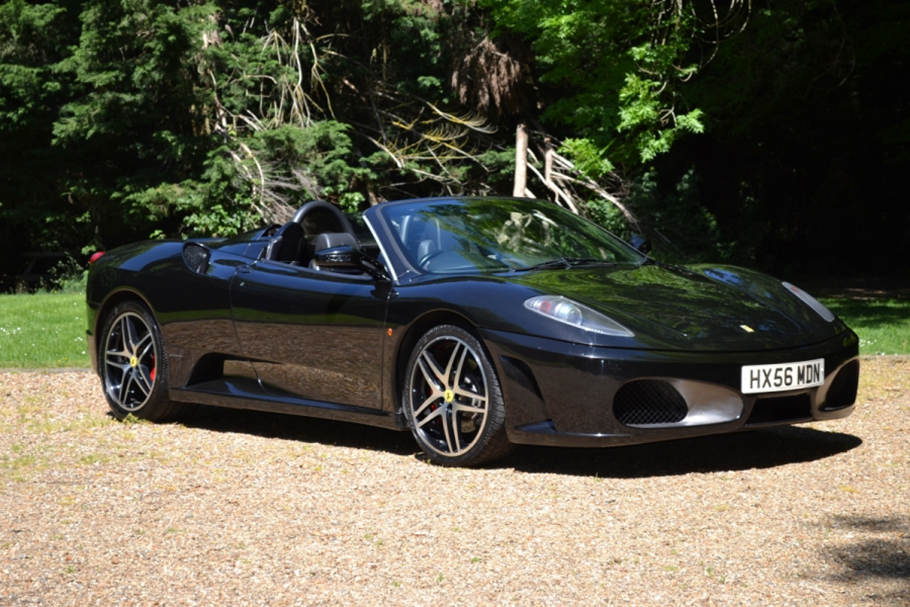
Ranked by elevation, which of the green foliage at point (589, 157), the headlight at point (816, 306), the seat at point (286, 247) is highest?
the green foliage at point (589, 157)

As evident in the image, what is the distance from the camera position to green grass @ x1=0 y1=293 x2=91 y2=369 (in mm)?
10359

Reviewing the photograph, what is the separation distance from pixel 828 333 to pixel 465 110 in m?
19.8

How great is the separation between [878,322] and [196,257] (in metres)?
8.91

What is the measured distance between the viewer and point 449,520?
4.52 metres

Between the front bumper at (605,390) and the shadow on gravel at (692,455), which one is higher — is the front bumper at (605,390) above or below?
above

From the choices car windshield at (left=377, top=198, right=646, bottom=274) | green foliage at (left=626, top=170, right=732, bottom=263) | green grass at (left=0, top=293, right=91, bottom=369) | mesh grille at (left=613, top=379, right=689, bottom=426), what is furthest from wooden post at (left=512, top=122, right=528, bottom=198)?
mesh grille at (left=613, top=379, right=689, bottom=426)

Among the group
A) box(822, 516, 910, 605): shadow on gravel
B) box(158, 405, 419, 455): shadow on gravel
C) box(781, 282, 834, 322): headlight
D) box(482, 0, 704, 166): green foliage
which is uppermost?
box(482, 0, 704, 166): green foliage

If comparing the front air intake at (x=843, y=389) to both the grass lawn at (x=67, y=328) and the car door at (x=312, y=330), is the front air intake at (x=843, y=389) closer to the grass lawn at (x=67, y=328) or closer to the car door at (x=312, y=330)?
the car door at (x=312, y=330)

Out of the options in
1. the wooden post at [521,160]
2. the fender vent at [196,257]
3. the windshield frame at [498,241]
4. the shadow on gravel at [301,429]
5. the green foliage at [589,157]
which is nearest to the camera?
the windshield frame at [498,241]

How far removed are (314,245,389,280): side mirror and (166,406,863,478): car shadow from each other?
0.96 meters

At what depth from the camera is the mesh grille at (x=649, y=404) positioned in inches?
200

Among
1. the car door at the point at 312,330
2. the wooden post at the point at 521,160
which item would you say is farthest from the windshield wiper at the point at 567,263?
the wooden post at the point at 521,160

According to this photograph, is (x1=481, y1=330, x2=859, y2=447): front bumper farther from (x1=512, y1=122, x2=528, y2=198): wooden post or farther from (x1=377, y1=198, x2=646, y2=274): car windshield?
(x1=512, y1=122, x2=528, y2=198): wooden post

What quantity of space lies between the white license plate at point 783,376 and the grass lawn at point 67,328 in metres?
4.35
